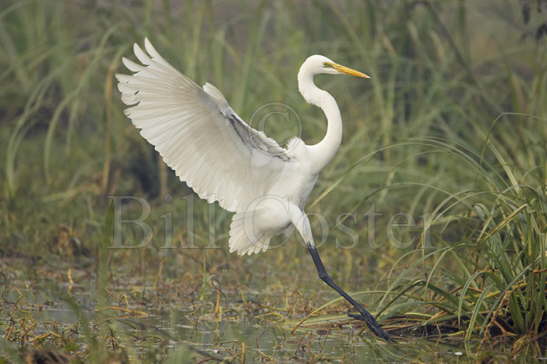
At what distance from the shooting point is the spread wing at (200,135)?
4.17 metres

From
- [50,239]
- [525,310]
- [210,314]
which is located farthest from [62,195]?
[525,310]

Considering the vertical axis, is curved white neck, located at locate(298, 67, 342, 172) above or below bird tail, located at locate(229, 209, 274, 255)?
above

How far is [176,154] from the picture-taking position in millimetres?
4473

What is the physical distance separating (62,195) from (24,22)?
284cm

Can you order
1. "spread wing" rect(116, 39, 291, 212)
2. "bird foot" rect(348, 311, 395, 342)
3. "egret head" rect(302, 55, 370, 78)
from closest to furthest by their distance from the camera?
"spread wing" rect(116, 39, 291, 212) < "bird foot" rect(348, 311, 395, 342) < "egret head" rect(302, 55, 370, 78)

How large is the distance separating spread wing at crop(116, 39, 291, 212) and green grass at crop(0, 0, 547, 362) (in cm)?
59

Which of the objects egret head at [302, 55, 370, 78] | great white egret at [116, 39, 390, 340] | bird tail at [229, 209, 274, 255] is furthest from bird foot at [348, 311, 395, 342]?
egret head at [302, 55, 370, 78]

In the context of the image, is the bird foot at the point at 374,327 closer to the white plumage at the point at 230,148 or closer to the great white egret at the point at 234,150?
the great white egret at the point at 234,150

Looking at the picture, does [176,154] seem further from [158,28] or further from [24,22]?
[24,22]

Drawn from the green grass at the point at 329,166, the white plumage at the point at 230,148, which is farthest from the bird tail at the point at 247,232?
the green grass at the point at 329,166

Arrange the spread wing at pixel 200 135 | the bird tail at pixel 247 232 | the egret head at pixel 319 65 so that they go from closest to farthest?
the spread wing at pixel 200 135 → the egret head at pixel 319 65 → the bird tail at pixel 247 232

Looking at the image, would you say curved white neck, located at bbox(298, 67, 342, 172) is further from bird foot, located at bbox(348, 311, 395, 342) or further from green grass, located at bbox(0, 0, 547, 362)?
bird foot, located at bbox(348, 311, 395, 342)

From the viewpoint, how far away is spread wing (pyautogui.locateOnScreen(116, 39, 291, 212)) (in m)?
4.17

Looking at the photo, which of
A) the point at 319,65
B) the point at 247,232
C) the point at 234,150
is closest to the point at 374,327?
the point at 247,232
